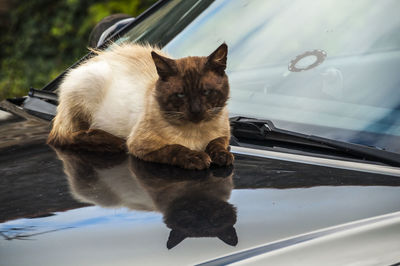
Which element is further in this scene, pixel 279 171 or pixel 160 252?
pixel 279 171

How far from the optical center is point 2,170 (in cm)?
250

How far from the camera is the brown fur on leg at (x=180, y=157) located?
8.08 feet

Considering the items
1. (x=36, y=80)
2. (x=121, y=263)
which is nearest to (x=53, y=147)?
(x=121, y=263)

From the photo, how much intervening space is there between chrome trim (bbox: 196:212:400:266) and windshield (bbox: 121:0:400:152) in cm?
58

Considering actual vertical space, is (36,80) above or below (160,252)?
above

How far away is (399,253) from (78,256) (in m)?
0.82

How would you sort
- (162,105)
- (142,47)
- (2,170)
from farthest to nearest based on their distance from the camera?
1. (142,47)
2. (162,105)
3. (2,170)

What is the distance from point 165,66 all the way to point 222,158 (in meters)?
0.50

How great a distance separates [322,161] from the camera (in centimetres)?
238

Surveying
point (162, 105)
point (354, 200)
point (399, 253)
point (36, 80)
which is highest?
point (36, 80)

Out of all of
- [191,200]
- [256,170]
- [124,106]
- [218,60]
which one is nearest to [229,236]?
[191,200]

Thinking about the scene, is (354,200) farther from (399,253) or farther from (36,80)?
(36,80)

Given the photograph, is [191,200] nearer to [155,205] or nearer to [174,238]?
[155,205]

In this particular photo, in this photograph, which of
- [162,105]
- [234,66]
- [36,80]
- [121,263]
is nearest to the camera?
[121,263]
